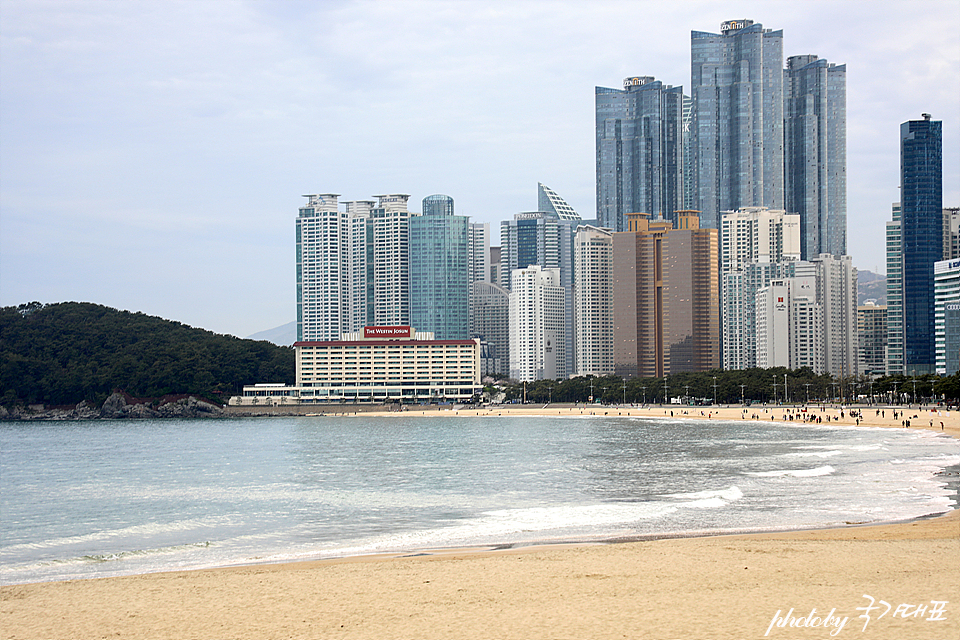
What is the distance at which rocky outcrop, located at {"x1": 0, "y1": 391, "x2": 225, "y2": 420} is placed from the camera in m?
180

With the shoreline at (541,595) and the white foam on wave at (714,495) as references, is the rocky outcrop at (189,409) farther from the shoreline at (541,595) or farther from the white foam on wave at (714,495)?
the shoreline at (541,595)

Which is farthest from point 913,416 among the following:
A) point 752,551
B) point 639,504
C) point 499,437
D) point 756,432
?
point 752,551

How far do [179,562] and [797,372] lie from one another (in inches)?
5624

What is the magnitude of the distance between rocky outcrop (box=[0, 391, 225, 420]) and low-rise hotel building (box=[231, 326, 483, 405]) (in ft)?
71.3

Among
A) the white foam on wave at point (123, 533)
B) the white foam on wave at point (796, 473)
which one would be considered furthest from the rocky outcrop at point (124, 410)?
the white foam on wave at point (123, 533)

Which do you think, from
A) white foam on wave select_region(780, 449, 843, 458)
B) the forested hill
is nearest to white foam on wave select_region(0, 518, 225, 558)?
white foam on wave select_region(780, 449, 843, 458)

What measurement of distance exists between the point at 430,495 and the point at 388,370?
513ft

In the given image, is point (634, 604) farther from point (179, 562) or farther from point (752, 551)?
point (179, 562)

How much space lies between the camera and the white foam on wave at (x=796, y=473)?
144 feet

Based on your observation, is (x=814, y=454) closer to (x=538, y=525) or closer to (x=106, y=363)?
(x=538, y=525)

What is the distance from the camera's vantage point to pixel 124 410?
591 feet

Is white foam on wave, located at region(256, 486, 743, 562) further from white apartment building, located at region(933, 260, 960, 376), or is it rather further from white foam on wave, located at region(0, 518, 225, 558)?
white apartment building, located at region(933, 260, 960, 376)

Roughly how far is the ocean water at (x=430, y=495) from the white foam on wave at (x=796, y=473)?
0.10 metres

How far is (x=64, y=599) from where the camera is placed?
18.7 metres
